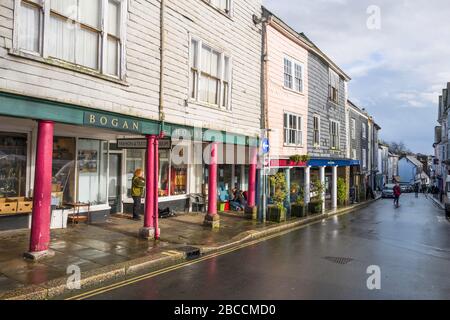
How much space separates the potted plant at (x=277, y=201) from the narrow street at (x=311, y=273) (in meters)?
3.14

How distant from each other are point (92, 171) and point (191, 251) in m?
5.38

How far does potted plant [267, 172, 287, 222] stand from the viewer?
15.4m

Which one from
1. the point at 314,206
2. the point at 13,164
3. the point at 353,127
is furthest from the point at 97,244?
the point at 353,127

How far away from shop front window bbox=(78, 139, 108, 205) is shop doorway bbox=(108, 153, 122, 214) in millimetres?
565

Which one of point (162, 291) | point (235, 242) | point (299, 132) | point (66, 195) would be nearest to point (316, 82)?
point (299, 132)

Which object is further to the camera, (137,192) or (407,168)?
(407,168)

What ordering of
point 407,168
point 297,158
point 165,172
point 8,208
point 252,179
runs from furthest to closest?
point 407,168
point 297,158
point 252,179
point 165,172
point 8,208

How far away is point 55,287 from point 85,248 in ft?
9.12

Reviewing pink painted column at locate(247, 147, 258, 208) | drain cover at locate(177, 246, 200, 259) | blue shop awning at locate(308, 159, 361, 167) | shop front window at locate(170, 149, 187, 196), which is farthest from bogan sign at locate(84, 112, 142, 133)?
blue shop awning at locate(308, 159, 361, 167)

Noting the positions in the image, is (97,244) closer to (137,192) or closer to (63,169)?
(63,169)

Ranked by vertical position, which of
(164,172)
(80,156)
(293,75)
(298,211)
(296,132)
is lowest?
(298,211)

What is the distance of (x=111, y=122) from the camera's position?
9211 mm

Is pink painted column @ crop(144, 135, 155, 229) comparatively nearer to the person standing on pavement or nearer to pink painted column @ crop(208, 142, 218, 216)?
the person standing on pavement
